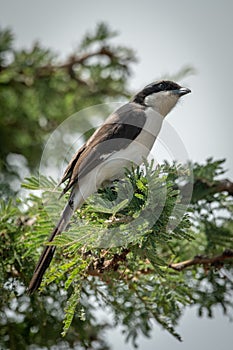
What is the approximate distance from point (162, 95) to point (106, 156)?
579mm

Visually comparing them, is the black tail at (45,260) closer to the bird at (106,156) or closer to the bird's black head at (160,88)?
the bird at (106,156)

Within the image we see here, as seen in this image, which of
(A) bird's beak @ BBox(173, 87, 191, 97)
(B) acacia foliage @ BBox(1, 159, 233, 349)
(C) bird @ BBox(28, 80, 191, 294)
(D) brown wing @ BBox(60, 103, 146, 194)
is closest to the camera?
(B) acacia foliage @ BBox(1, 159, 233, 349)

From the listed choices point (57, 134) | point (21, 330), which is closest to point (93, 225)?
point (21, 330)

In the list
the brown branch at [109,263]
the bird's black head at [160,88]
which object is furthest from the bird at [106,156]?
the brown branch at [109,263]

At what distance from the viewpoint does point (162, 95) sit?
3.13 meters

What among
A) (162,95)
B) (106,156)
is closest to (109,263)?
(106,156)

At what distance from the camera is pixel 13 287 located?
9.25 feet

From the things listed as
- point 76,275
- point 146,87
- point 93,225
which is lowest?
point 76,275

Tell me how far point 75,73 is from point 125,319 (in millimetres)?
2505

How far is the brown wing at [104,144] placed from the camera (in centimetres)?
272

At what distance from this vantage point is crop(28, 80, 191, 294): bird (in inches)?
99.9

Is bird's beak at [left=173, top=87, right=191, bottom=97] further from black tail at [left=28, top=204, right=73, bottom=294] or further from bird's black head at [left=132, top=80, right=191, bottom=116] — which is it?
black tail at [left=28, top=204, right=73, bottom=294]

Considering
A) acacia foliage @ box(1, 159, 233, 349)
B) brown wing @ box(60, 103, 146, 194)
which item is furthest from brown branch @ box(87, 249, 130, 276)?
brown wing @ box(60, 103, 146, 194)

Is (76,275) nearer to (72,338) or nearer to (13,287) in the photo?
(13,287)
